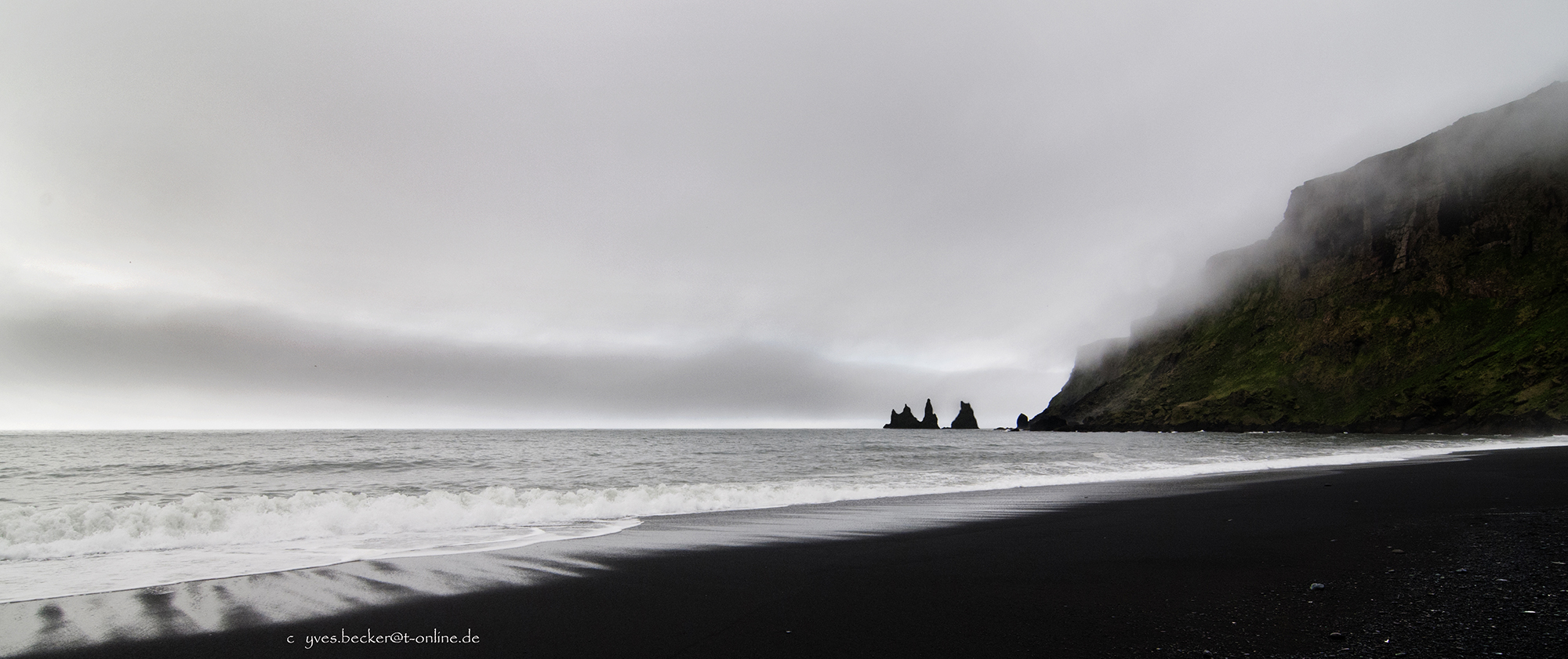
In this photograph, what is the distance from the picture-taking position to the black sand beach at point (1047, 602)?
4652 mm

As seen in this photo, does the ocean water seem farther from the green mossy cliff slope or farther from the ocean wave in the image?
the green mossy cliff slope

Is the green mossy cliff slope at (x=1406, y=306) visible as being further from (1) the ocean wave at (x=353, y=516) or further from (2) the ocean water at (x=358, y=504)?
(1) the ocean wave at (x=353, y=516)

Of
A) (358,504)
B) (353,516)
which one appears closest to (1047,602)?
(353,516)

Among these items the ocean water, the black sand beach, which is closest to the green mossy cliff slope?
the ocean water

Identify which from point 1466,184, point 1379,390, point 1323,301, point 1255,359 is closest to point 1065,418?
point 1255,359

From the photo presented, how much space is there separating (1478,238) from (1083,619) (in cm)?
13266

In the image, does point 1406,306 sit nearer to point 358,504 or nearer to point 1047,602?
point 1047,602

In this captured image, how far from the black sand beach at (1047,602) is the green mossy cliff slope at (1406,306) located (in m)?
82.9

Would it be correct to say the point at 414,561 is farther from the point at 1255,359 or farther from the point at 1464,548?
the point at 1255,359

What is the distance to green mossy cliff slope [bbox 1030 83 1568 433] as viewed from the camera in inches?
3014

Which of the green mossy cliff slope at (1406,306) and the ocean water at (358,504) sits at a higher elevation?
the green mossy cliff slope at (1406,306)

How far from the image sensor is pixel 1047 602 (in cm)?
603

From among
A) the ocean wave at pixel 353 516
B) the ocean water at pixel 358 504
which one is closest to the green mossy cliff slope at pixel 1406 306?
the ocean water at pixel 358 504

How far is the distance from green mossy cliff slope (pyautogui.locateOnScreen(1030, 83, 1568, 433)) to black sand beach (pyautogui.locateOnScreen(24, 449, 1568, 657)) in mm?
82921
